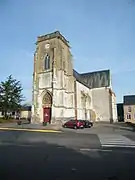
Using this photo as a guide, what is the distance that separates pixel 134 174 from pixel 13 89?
1759 inches

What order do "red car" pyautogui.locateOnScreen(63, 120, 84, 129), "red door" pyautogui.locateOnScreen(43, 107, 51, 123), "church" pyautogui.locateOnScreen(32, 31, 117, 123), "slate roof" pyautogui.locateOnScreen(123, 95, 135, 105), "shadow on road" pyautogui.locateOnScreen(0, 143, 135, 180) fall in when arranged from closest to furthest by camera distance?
"shadow on road" pyautogui.locateOnScreen(0, 143, 135, 180)
"red car" pyautogui.locateOnScreen(63, 120, 84, 129)
"church" pyautogui.locateOnScreen(32, 31, 117, 123)
"red door" pyautogui.locateOnScreen(43, 107, 51, 123)
"slate roof" pyautogui.locateOnScreen(123, 95, 135, 105)

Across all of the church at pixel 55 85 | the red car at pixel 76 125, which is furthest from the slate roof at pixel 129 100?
the red car at pixel 76 125

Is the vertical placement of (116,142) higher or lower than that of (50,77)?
lower

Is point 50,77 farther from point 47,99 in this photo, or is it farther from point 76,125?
point 76,125

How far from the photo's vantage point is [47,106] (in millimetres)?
38594

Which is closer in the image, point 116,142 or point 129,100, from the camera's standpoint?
point 116,142

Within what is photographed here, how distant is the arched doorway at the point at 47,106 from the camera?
3822 centimetres

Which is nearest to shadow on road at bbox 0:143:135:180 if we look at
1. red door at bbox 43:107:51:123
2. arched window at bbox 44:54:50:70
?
red door at bbox 43:107:51:123

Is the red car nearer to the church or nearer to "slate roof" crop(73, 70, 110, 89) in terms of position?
the church

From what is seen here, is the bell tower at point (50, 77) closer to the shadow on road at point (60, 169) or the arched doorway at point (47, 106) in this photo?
the arched doorway at point (47, 106)

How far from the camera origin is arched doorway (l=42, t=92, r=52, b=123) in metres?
38.2

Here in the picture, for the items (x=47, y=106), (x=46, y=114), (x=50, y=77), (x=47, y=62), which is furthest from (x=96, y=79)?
(x=46, y=114)

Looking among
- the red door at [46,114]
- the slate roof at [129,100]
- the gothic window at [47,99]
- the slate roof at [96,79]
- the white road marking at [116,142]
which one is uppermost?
the slate roof at [96,79]

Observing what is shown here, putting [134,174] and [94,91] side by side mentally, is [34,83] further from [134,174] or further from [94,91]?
[134,174]
